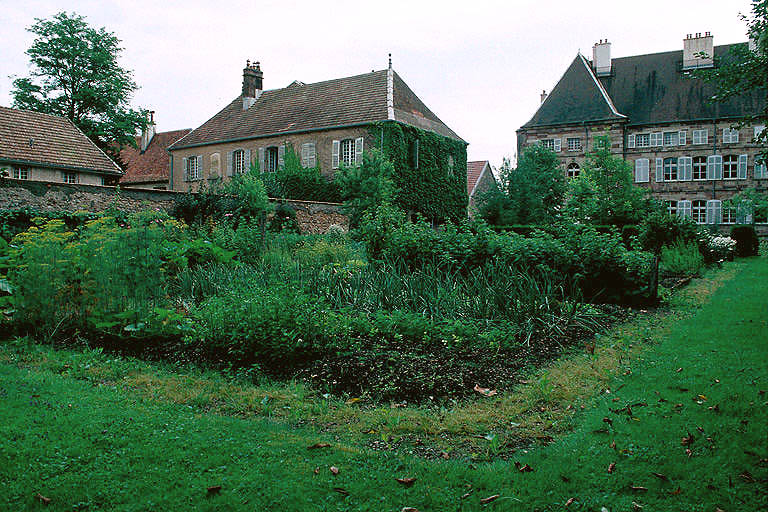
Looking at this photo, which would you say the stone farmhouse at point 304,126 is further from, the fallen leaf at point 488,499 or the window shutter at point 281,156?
the fallen leaf at point 488,499

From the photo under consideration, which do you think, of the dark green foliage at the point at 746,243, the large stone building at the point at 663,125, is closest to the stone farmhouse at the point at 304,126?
the large stone building at the point at 663,125

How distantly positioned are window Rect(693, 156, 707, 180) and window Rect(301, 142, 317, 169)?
26987mm

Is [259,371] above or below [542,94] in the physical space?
below

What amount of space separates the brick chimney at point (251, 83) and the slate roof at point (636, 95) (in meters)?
20.4

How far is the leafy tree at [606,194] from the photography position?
27.1 m

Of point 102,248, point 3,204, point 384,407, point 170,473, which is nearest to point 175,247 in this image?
point 102,248

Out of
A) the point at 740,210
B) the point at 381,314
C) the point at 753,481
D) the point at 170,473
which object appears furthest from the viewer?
the point at 740,210

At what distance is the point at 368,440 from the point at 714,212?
140 ft

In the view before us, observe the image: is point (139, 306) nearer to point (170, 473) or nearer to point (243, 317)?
point (243, 317)

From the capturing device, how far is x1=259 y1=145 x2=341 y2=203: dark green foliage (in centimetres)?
2861

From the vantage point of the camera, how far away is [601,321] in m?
7.55

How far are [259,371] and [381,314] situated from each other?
1586 mm

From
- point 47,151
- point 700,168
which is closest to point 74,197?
point 47,151

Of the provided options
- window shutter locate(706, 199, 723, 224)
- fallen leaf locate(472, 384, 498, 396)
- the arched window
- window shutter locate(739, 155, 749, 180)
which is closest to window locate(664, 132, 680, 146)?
the arched window
